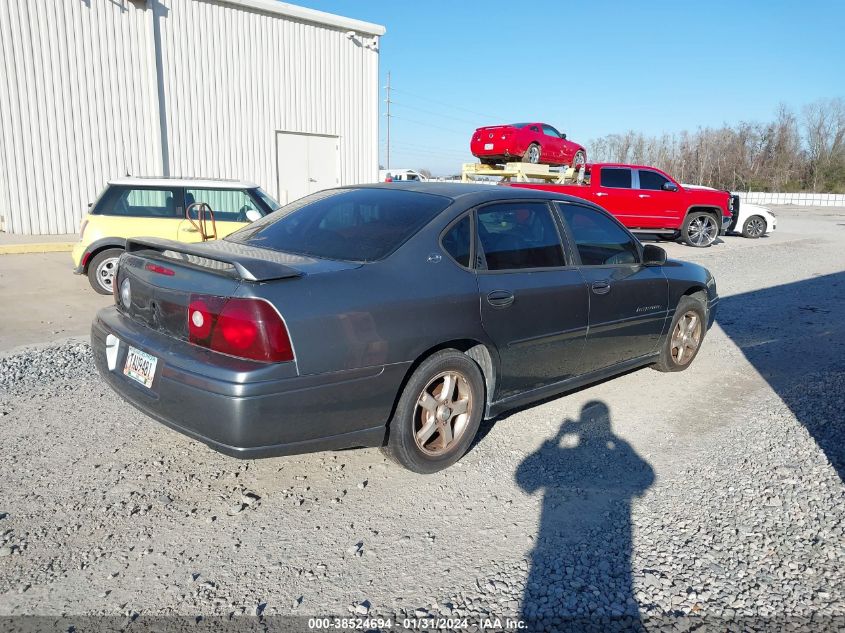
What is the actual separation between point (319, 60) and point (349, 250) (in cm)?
1608

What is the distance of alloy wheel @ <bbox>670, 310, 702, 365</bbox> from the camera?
5531 mm

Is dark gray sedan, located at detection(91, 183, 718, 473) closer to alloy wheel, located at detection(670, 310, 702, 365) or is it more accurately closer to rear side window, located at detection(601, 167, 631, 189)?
alloy wheel, located at detection(670, 310, 702, 365)

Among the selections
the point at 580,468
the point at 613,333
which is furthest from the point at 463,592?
the point at 613,333

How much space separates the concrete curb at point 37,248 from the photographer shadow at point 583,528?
36.2ft

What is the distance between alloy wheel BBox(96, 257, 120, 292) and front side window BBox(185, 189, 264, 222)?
3.77ft

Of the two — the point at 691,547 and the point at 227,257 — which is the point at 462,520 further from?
the point at 227,257

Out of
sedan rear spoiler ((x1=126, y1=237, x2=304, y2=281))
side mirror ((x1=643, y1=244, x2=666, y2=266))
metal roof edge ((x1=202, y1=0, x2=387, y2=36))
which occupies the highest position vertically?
metal roof edge ((x1=202, y1=0, x2=387, y2=36))

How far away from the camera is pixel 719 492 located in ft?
11.5

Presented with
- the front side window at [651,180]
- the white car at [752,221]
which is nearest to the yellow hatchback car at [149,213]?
the front side window at [651,180]

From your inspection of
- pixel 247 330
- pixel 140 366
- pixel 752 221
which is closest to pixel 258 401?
pixel 247 330

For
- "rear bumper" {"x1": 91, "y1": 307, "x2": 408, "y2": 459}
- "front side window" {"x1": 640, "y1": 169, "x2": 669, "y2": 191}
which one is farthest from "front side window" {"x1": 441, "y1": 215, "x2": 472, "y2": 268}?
"front side window" {"x1": 640, "y1": 169, "x2": 669, "y2": 191}

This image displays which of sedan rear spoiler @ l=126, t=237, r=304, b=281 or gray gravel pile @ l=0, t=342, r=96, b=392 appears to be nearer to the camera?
sedan rear spoiler @ l=126, t=237, r=304, b=281

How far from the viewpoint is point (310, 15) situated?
56.5 ft

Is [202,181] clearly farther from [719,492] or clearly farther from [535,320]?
[719,492]
